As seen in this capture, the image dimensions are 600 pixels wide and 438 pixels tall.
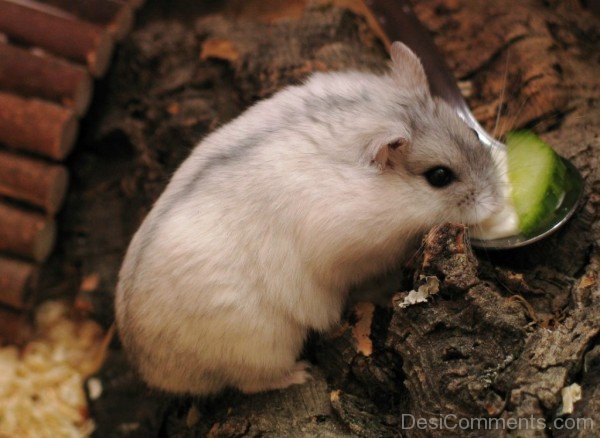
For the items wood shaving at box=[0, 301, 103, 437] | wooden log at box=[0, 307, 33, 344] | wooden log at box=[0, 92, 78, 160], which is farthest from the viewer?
wooden log at box=[0, 307, 33, 344]

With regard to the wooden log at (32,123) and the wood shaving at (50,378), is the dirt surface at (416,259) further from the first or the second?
the wooden log at (32,123)

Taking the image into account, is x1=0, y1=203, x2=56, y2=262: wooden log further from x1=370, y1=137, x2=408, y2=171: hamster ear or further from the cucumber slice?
the cucumber slice

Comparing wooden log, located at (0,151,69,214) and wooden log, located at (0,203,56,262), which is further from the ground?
wooden log, located at (0,151,69,214)

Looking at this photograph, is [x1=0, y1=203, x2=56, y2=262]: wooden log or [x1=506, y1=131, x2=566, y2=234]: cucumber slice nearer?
[x1=506, y1=131, x2=566, y2=234]: cucumber slice

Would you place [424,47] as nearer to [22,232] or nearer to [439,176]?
[439,176]

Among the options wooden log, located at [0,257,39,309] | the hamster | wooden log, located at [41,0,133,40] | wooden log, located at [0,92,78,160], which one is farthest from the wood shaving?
wooden log, located at [41,0,133,40]

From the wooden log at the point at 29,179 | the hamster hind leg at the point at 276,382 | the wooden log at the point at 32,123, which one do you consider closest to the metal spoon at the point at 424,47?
the hamster hind leg at the point at 276,382

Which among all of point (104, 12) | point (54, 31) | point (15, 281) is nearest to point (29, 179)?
point (15, 281)
